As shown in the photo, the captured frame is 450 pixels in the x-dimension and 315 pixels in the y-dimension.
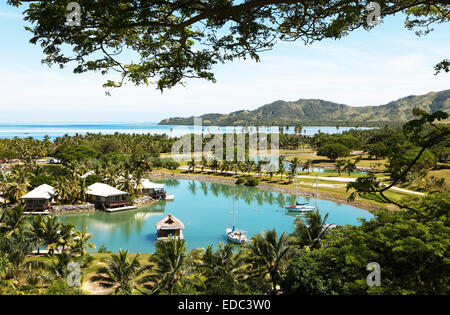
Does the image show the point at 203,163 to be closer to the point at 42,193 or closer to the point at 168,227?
the point at 42,193

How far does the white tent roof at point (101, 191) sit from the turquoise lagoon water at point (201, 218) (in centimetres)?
274

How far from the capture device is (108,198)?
41.4 metres

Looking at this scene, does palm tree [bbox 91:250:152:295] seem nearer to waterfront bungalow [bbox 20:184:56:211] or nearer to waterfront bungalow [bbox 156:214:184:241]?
waterfront bungalow [bbox 156:214:184:241]

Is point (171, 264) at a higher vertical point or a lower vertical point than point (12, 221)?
lower

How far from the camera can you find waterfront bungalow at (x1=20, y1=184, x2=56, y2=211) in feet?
122

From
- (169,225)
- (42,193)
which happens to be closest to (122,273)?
(169,225)

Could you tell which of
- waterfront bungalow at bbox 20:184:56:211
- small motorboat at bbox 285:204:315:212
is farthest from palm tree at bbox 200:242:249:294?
waterfront bungalow at bbox 20:184:56:211

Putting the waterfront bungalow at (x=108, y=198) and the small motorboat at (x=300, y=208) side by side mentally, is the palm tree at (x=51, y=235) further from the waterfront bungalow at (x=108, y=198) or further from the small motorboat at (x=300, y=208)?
the small motorboat at (x=300, y=208)

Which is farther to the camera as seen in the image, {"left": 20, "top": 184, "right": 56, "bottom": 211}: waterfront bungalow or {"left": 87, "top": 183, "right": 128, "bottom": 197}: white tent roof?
{"left": 87, "top": 183, "right": 128, "bottom": 197}: white tent roof

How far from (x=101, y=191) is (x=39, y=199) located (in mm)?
7414

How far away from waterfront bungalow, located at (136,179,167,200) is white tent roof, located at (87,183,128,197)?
17.1 ft

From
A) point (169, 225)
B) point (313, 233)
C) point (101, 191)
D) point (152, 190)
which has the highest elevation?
point (313, 233)

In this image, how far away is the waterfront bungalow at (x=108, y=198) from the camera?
133 ft
